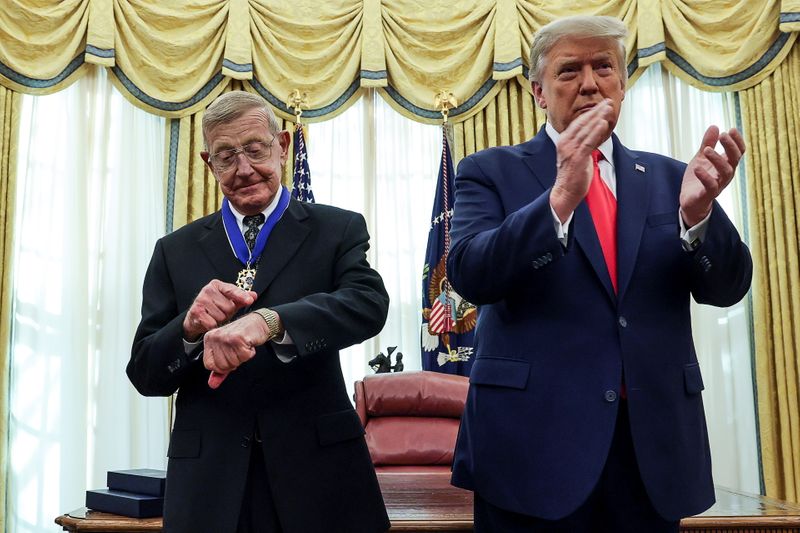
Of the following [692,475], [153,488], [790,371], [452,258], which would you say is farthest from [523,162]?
[790,371]

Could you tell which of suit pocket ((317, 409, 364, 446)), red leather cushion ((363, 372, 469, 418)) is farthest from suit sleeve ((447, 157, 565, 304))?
red leather cushion ((363, 372, 469, 418))

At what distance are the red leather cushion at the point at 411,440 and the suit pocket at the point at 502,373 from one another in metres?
2.65

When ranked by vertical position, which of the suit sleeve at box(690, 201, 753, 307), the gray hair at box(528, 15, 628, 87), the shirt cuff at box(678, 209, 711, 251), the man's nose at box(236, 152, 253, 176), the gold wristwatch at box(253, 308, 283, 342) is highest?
the gray hair at box(528, 15, 628, 87)

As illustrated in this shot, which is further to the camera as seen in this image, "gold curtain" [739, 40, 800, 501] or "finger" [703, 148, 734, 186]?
"gold curtain" [739, 40, 800, 501]

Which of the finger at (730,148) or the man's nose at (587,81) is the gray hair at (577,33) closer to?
the man's nose at (587,81)

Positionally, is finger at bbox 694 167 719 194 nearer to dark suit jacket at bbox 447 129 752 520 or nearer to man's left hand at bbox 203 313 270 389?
dark suit jacket at bbox 447 129 752 520

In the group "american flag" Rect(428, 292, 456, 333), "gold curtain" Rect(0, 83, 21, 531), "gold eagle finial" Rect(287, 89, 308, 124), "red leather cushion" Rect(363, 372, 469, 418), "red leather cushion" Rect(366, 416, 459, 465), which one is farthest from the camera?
"gold eagle finial" Rect(287, 89, 308, 124)

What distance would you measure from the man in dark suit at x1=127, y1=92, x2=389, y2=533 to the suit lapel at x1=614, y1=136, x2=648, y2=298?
1.68 feet

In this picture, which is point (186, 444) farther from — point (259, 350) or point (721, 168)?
point (721, 168)

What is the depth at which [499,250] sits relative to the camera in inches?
61.4

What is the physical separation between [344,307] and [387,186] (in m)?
5.03

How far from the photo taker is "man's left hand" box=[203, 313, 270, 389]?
1577mm

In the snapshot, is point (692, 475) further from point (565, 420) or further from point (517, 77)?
point (517, 77)

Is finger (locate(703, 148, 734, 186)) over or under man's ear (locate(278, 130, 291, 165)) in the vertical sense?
under
